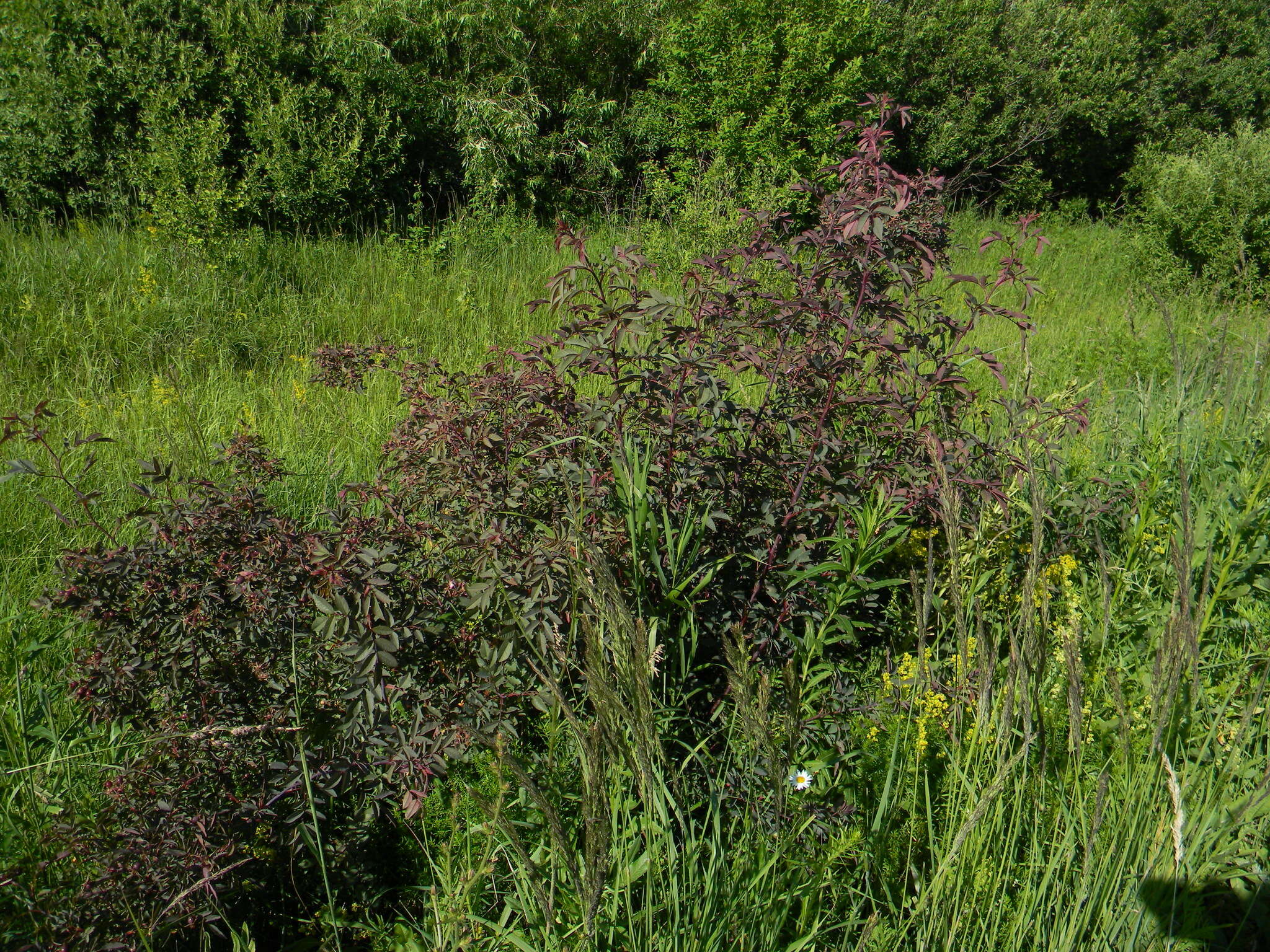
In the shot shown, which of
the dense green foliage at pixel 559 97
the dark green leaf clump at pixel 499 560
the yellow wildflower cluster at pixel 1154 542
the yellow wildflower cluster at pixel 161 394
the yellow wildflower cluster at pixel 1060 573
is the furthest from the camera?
the dense green foliage at pixel 559 97

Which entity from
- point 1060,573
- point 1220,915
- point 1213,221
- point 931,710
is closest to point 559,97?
point 1213,221

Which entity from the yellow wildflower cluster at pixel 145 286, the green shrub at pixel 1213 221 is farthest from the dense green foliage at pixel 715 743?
the green shrub at pixel 1213 221

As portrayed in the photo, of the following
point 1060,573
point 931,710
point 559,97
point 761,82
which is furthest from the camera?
point 559,97

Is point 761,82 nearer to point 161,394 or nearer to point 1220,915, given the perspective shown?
point 161,394

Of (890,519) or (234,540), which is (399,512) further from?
(890,519)

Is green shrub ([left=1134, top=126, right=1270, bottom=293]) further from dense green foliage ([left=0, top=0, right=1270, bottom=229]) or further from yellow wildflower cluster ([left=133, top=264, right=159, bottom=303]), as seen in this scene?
yellow wildflower cluster ([left=133, top=264, right=159, bottom=303])

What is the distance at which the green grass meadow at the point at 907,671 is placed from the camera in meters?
1.54

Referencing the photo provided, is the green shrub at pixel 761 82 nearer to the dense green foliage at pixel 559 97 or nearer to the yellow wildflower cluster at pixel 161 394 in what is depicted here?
the dense green foliage at pixel 559 97

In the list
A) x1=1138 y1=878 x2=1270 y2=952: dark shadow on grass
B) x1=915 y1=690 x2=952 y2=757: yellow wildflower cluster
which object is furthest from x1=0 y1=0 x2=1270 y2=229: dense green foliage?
x1=1138 y1=878 x2=1270 y2=952: dark shadow on grass

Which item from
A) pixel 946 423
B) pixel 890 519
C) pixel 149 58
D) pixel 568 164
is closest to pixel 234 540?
pixel 890 519

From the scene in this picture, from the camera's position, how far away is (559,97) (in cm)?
1022

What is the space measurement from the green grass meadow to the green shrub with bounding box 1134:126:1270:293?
3394 millimetres

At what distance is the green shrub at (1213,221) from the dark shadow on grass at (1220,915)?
7650mm

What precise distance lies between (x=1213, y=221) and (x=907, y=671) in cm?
825
